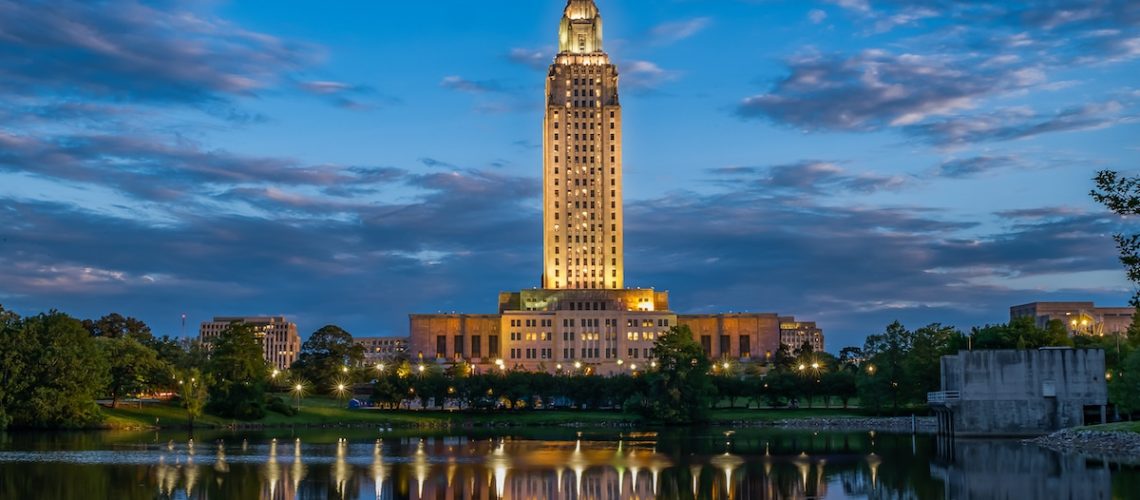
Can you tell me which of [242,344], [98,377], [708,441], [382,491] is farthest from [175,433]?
[382,491]

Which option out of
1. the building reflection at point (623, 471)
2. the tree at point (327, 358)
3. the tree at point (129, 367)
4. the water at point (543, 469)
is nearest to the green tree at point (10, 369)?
the water at point (543, 469)

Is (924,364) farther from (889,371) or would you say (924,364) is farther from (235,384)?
(235,384)

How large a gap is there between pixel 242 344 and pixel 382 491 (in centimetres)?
7801

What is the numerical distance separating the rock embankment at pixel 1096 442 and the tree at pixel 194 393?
75087 millimetres

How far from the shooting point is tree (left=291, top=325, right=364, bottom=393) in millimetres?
162250

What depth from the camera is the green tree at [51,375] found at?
100 metres

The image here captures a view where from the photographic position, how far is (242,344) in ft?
410

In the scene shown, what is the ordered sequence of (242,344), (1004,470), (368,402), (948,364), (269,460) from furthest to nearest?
(368,402) < (242,344) < (948,364) < (269,460) < (1004,470)

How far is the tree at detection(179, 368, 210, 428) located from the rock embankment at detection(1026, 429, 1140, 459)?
75087mm

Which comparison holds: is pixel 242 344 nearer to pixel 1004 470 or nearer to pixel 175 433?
pixel 175 433

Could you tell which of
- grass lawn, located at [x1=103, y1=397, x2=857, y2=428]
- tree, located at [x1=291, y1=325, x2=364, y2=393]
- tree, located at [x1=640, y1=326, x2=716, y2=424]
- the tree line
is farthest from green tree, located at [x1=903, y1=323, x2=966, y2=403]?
tree, located at [x1=291, y1=325, x2=364, y2=393]

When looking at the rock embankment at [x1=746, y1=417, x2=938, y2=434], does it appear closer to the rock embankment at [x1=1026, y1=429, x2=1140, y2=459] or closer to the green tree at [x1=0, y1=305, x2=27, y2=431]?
the rock embankment at [x1=1026, y1=429, x2=1140, y2=459]

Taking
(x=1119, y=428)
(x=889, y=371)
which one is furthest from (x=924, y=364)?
(x=1119, y=428)

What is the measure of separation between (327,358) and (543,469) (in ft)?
362
